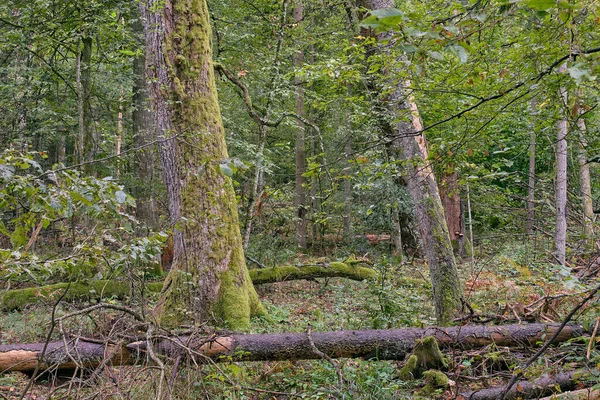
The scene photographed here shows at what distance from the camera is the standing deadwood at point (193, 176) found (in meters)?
6.34

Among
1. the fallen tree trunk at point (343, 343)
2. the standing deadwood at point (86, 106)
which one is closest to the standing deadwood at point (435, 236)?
the fallen tree trunk at point (343, 343)

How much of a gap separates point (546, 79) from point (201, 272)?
499 cm

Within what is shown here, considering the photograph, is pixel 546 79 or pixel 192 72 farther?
pixel 192 72

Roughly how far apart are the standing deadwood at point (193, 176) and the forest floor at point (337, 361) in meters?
0.79

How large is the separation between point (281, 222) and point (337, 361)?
22.7 feet

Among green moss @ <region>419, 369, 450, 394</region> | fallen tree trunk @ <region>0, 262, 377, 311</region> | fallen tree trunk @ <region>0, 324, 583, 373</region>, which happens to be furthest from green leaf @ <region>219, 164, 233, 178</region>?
fallen tree trunk @ <region>0, 262, 377, 311</region>

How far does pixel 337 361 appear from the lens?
5184 mm

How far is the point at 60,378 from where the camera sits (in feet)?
16.1

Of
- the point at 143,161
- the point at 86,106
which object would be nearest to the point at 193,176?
the point at 143,161

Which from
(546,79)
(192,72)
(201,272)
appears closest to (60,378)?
(201,272)

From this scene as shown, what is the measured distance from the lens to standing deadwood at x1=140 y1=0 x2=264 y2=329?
6.34m

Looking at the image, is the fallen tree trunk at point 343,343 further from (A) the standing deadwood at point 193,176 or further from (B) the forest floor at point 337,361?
(A) the standing deadwood at point 193,176

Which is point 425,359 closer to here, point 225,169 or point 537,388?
point 537,388

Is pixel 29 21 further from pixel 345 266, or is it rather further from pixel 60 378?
pixel 345 266
